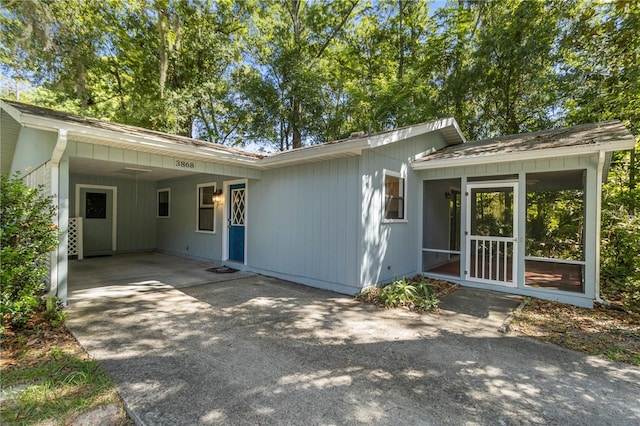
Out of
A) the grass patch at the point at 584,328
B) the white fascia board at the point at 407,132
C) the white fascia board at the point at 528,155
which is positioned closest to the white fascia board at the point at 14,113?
the white fascia board at the point at 407,132

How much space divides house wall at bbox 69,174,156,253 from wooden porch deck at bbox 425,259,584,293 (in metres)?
9.10

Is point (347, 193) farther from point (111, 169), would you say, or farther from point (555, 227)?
point (555, 227)

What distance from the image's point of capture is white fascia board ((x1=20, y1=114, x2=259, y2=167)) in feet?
12.0

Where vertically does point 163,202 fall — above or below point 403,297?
above

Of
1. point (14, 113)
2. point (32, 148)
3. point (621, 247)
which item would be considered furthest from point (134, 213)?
point (621, 247)

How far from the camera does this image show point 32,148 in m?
5.50

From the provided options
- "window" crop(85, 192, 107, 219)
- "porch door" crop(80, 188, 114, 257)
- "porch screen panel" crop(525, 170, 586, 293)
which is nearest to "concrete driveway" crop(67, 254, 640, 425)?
"porch screen panel" crop(525, 170, 586, 293)

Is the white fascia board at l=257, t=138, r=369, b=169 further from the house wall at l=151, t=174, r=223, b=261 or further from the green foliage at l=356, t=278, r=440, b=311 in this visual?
the green foliage at l=356, t=278, r=440, b=311

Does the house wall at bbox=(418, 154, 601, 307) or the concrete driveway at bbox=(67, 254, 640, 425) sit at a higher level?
the house wall at bbox=(418, 154, 601, 307)

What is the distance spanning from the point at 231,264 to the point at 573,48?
11615 mm

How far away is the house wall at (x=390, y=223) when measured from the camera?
513 cm

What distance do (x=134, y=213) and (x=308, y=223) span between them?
7.19 metres

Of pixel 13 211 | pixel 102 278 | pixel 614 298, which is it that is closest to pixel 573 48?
pixel 614 298

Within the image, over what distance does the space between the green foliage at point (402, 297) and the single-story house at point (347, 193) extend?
231 mm
